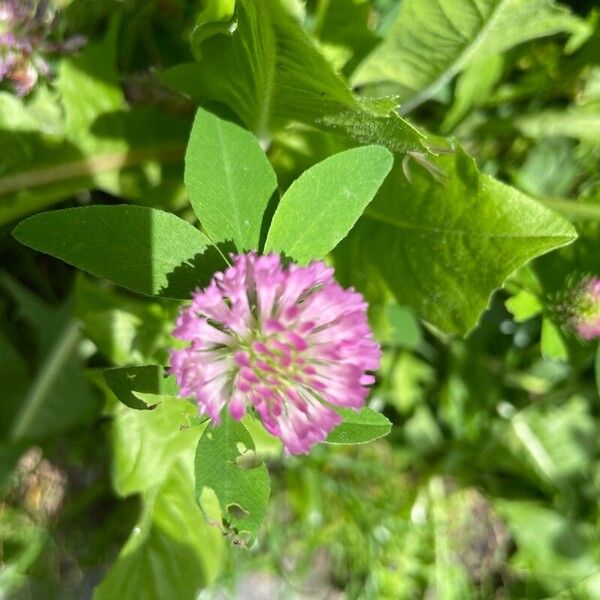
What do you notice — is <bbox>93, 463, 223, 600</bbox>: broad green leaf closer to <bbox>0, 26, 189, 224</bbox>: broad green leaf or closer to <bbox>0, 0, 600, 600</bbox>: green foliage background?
<bbox>0, 0, 600, 600</bbox>: green foliage background

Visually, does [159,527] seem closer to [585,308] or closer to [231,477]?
[231,477]

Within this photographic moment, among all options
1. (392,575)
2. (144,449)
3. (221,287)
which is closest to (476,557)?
(392,575)

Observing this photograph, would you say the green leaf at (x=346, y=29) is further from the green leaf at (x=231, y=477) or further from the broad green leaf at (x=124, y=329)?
the green leaf at (x=231, y=477)

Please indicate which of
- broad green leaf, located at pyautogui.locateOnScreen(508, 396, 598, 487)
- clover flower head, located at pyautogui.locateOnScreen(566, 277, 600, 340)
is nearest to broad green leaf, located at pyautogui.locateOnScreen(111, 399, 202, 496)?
clover flower head, located at pyautogui.locateOnScreen(566, 277, 600, 340)

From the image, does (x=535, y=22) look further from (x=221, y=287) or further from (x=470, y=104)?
(x=221, y=287)

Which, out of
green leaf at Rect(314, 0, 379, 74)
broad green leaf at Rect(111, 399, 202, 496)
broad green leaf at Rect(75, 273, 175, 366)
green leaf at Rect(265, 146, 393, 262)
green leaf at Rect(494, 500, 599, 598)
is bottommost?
green leaf at Rect(494, 500, 599, 598)

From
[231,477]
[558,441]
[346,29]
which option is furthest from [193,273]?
[558,441]

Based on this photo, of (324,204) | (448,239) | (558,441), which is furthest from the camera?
(558,441)

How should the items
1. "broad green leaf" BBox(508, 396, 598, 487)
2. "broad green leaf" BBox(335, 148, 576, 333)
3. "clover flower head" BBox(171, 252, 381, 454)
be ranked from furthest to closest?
"broad green leaf" BBox(508, 396, 598, 487), "broad green leaf" BBox(335, 148, 576, 333), "clover flower head" BBox(171, 252, 381, 454)
